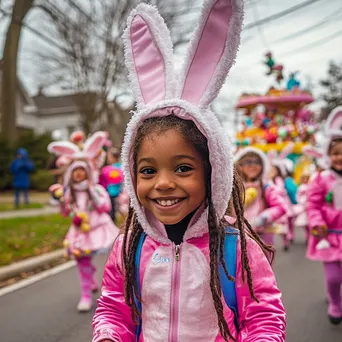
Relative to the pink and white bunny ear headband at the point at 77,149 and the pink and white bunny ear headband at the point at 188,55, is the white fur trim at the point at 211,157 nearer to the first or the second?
the pink and white bunny ear headband at the point at 188,55

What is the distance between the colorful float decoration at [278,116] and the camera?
15.3 m

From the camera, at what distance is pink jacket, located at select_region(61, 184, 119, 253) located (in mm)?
5652

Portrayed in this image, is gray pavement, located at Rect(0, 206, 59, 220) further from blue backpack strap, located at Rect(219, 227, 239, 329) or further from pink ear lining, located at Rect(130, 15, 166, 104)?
blue backpack strap, located at Rect(219, 227, 239, 329)

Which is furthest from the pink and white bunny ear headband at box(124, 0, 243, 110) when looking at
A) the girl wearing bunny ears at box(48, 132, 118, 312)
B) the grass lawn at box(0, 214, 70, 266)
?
the grass lawn at box(0, 214, 70, 266)

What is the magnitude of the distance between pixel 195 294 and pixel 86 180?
391 cm

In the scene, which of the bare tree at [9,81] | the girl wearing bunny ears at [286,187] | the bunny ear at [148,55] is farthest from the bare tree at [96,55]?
the bunny ear at [148,55]

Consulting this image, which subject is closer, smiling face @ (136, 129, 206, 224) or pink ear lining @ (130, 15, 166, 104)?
smiling face @ (136, 129, 206, 224)

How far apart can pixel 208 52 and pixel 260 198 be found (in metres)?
4.10

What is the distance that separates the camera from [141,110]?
2.17 m

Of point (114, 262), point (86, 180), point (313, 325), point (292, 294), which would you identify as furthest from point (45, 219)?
point (114, 262)

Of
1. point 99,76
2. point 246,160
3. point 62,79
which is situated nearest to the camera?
point 246,160

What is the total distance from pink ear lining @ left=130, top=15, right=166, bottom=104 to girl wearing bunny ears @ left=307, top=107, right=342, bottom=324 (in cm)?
303

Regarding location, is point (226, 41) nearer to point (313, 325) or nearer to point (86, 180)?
point (313, 325)

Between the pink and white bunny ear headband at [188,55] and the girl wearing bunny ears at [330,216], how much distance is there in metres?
3.01
